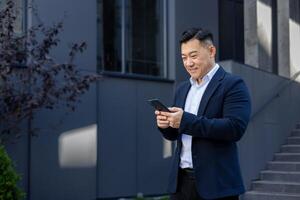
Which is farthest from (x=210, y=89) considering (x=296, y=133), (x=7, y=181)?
(x=296, y=133)

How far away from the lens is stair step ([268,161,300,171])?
32.1ft

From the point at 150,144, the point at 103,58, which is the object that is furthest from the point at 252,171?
the point at 103,58

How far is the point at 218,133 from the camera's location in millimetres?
2912

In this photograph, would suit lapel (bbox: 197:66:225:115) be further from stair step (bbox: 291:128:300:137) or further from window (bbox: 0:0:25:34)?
stair step (bbox: 291:128:300:137)

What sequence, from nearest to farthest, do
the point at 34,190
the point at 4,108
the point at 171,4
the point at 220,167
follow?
the point at 220,167
the point at 4,108
the point at 34,190
the point at 171,4

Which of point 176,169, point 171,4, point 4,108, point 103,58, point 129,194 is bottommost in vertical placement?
point 129,194

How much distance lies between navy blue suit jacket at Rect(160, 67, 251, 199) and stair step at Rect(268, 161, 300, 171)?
7046 mm

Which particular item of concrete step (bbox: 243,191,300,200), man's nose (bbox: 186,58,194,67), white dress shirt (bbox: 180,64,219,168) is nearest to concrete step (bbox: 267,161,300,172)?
concrete step (bbox: 243,191,300,200)

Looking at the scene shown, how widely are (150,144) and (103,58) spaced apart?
1895 mm

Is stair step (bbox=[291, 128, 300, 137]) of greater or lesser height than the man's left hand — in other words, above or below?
above

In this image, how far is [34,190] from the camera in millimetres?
8711

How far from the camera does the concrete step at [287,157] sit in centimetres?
1012

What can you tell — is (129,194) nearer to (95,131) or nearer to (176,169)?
(95,131)

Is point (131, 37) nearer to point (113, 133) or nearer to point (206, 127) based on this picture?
point (113, 133)
